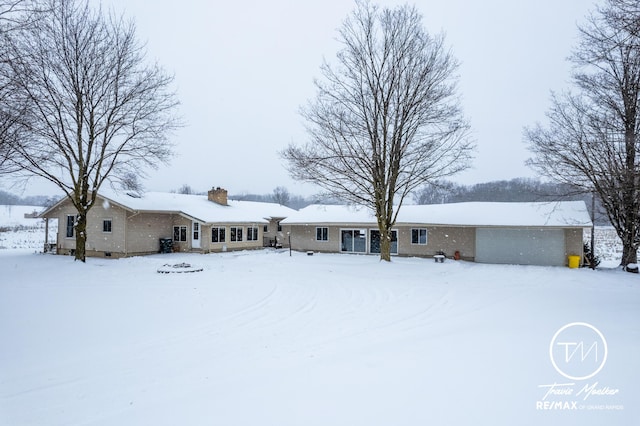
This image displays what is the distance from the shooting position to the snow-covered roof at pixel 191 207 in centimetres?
2412

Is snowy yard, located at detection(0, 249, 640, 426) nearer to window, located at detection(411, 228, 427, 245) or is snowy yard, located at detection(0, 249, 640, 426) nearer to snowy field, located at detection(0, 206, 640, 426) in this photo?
snowy field, located at detection(0, 206, 640, 426)

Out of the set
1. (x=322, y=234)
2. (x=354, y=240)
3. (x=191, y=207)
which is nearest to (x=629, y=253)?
(x=354, y=240)

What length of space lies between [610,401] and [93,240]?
27.7 metres

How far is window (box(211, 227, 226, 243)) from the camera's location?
25.8 metres

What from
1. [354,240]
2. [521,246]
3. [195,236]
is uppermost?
[195,236]

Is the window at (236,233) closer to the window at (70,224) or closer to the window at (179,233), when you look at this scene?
the window at (179,233)

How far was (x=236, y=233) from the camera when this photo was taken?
2781cm

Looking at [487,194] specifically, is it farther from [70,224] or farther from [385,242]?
[70,224]

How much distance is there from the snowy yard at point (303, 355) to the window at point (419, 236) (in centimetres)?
1092

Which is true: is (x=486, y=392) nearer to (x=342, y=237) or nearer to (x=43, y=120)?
(x=43, y=120)

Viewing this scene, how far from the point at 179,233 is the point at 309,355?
22483mm

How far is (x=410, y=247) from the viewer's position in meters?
24.0

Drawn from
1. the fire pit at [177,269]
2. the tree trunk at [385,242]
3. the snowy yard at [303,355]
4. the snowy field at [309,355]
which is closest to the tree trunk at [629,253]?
the snowy yard at [303,355]

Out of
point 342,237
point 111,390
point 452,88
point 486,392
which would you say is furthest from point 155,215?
point 486,392
